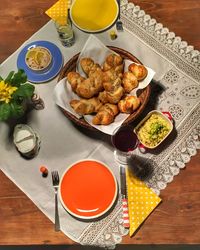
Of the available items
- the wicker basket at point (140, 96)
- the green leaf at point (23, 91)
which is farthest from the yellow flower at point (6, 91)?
the wicker basket at point (140, 96)

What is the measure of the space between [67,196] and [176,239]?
1.08 feet

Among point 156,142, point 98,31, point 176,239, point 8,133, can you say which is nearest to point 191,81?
point 156,142

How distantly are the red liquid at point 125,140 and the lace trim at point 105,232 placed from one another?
0.19 metres

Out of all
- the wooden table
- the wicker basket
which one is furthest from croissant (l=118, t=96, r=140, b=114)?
the wooden table

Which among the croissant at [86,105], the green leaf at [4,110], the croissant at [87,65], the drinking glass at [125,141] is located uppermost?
the croissant at [87,65]

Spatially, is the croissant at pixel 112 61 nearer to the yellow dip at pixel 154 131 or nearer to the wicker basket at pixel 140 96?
the wicker basket at pixel 140 96

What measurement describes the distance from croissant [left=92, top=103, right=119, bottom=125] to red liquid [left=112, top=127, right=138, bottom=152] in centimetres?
6

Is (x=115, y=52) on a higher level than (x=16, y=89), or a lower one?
higher

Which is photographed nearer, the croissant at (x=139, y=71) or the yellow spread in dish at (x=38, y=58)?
the croissant at (x=139, y=71)

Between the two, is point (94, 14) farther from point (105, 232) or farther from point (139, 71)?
point (105, 232)

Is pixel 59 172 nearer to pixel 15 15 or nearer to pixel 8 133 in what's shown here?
pixel 8 133

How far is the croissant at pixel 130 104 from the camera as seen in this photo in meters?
1.16

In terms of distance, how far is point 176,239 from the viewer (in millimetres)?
1142

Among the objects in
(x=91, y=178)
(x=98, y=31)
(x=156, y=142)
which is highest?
(x=98, y=31)
